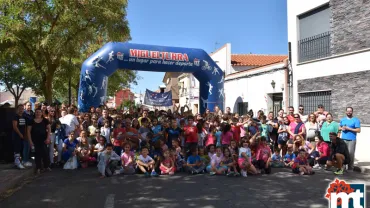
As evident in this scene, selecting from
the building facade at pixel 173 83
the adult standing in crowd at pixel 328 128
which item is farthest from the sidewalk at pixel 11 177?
the building facade at pixel 173 83

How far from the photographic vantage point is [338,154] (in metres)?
9.27

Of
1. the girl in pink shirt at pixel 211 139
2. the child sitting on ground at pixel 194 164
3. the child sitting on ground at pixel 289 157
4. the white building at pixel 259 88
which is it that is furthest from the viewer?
the white building at pixel 259 88

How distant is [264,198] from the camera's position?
6.30m

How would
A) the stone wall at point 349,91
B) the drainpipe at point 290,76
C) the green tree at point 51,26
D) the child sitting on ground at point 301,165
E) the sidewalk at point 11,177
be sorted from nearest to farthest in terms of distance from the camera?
the sidewalk at point 11,177 → the child sitting on ground at point 301,165 → the stone wall at point 349,91 → the green tree at point 51,26 → the drainpipe at point 290,76

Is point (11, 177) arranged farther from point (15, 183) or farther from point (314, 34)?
point (314, 34)

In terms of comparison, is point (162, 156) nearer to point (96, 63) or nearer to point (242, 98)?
point (96, 63)

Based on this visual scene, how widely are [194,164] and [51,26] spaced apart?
32.1 ft

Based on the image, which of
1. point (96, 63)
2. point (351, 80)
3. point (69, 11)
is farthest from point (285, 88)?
point (69, 11)

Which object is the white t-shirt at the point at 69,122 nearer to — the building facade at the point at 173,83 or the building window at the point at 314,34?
the building window at the point at 314,34

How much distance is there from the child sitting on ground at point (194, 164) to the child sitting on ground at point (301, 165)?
2380 mm

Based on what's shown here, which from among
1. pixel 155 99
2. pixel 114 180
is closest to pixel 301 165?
pixel 114 180

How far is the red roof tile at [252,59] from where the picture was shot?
3018 centimetres

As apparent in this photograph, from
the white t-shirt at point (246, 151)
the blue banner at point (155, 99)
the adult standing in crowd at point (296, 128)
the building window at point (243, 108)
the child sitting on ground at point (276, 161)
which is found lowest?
the child sitting on ground at point (276, 161)

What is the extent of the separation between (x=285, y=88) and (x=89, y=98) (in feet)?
30.2
